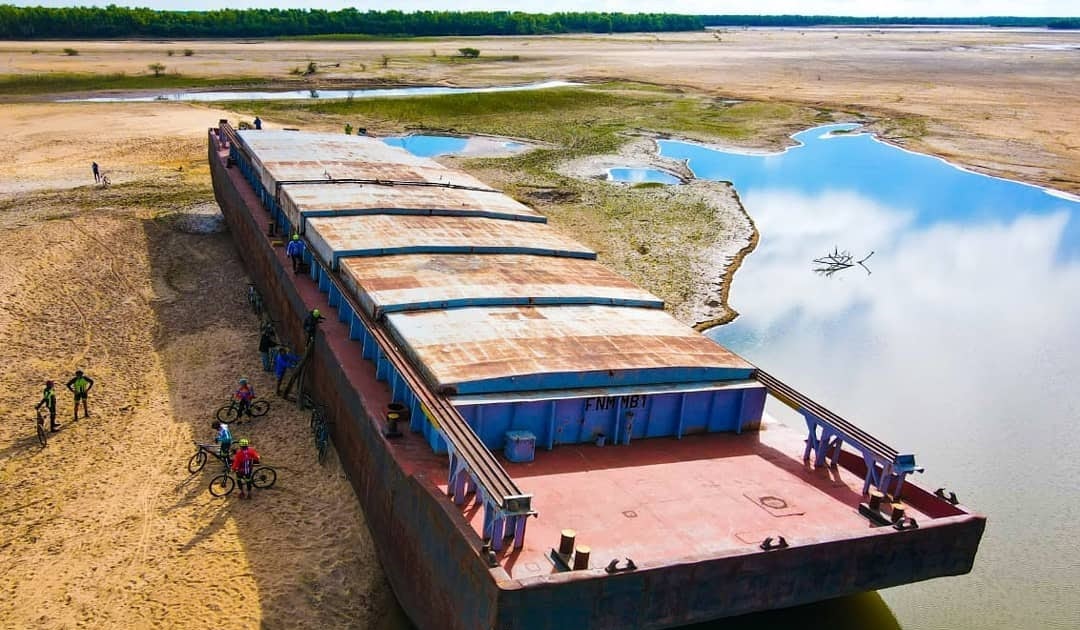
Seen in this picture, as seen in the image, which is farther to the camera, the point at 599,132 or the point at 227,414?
the point at 599,132

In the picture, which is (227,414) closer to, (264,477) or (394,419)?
(264,477)

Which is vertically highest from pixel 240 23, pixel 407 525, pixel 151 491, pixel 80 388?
pixel 240 23

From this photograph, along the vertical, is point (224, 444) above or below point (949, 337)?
above

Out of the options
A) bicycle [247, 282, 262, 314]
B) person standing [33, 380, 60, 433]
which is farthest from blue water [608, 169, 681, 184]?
person standing [33, 380, 60, 433]

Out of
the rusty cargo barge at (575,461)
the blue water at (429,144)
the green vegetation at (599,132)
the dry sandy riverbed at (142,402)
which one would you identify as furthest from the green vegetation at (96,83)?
the rusty cargo barge at (575,461)

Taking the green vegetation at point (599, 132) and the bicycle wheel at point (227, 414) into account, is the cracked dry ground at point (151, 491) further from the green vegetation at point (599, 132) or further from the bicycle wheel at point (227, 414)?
the green vegetation at point (599, 132)

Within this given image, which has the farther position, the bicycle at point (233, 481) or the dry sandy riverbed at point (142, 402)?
the bicycle at point (233, 481)

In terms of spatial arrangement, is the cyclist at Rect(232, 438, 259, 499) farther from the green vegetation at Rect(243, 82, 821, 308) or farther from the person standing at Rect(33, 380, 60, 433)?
the green vegetation at Rect(243, 82, 821, 308)

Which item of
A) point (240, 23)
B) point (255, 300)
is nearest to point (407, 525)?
point (255, 300)
